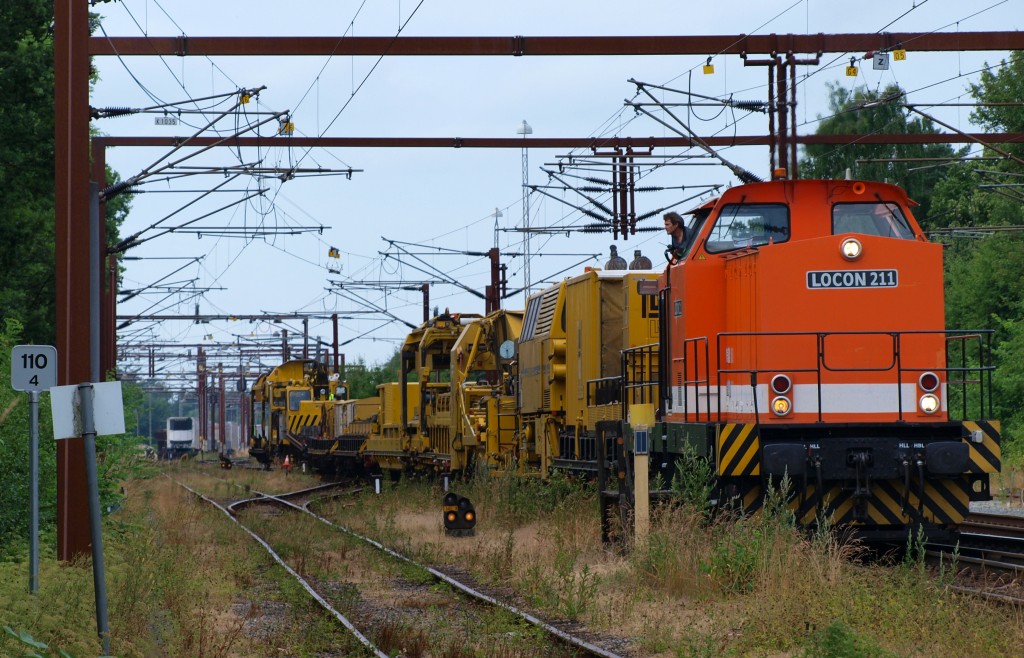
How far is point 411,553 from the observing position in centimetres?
1744

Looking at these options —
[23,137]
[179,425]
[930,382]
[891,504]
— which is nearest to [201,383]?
[179,425]

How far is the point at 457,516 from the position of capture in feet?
63.4

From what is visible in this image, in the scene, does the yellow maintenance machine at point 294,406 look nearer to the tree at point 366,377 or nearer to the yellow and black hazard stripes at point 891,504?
the tree at point 366,377

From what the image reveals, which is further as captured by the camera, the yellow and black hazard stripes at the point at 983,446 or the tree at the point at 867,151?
the tree at the point at 867,151

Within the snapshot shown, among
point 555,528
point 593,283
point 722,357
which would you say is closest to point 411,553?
point 555,528

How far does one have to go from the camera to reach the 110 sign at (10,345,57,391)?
1180 cm

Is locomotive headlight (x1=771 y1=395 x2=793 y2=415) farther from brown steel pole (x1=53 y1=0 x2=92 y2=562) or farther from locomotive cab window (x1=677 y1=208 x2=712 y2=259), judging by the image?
brown steel pole (x1=53 y1=0 x2=92 y2=562)

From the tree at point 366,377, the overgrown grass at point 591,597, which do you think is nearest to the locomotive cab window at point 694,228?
the overgrown grass at point 591,597

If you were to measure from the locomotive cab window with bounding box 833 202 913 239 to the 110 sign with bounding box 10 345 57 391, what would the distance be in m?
7.57

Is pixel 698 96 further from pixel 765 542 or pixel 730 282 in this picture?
pixel 765 542

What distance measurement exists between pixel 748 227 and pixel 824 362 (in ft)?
5.31

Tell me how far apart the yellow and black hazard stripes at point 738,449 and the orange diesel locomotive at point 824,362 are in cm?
1

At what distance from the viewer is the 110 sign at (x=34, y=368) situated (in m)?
11.8

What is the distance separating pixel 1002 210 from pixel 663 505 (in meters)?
37.1
